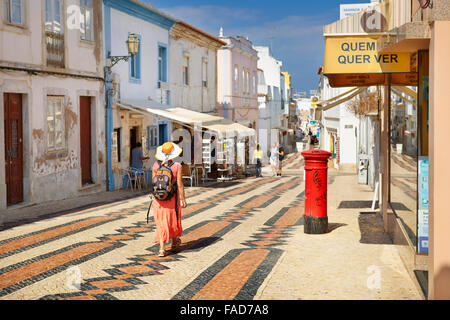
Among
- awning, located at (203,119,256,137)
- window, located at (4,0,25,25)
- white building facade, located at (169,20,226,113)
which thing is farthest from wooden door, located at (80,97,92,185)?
white building facade, located at (169,20,226,113)

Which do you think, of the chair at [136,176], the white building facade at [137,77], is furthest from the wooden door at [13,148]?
the chair at [136,176]

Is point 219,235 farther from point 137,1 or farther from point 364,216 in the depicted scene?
point 137,1

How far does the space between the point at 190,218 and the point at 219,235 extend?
2.13 metres

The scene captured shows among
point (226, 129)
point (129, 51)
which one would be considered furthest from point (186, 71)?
point (129, 51)

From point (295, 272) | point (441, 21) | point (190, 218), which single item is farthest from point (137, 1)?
point (441, 21)

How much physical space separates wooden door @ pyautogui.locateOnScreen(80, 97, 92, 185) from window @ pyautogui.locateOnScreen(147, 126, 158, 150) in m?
4.25

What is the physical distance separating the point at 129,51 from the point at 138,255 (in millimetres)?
10803

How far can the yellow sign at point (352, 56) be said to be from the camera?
26.9 ft

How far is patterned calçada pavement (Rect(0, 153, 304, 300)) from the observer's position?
6.52 m

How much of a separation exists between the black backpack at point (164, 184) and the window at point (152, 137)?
1392 centimetres

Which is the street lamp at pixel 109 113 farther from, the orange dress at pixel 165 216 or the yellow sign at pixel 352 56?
the yellow sign at pixel 352 56

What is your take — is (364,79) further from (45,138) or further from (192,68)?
(192,68)

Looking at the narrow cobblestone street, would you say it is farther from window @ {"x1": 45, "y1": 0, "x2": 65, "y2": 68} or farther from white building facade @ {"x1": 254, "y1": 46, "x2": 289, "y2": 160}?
white building facade @ {"x1": 254, "y1": 46, "x2": 289, "y2": 160}

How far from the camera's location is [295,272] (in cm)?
725
